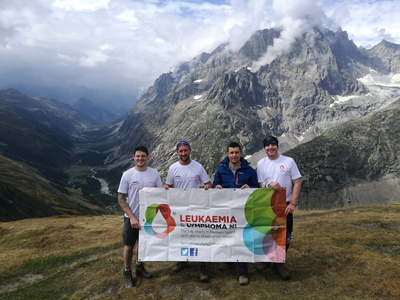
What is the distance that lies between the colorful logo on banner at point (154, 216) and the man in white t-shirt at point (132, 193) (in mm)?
542

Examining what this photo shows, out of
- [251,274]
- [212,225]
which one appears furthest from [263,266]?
[212,225]

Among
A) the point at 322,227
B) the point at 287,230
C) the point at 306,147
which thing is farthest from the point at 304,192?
the point at 287,230

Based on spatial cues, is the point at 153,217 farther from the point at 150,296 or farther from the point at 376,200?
the point at 376,200

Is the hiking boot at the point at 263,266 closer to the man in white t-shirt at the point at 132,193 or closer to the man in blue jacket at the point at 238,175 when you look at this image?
the man in blue jacket at the point at 238,175

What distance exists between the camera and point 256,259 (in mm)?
11203

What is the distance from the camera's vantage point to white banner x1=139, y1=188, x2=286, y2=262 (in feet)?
36.8

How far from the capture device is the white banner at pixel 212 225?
1122 centimetres

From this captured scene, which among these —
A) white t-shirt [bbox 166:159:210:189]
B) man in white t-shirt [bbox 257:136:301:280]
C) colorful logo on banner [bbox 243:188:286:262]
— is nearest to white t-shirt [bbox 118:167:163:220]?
white t-shirt [bbox 166:159:210:189]

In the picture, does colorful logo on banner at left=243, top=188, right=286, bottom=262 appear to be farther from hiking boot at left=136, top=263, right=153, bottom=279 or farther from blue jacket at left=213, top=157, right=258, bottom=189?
hiking boot at left=136, top=263, right=153, bottom=279

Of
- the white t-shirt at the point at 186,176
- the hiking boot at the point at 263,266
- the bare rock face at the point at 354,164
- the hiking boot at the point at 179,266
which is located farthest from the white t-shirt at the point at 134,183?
the bare rock face at the point at 354,164

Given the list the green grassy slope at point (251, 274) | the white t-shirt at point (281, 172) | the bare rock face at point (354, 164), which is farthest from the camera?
the bare rock face at point (354, 164)

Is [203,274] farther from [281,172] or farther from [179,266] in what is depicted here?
[281,172]

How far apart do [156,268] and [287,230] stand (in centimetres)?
768

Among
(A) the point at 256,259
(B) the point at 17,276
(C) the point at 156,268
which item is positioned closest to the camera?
(A) the point at 256,259
